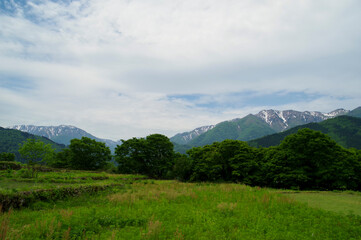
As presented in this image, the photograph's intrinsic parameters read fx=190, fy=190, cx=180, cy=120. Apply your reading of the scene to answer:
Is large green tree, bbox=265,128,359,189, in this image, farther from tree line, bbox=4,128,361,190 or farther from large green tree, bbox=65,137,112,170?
large green tree, bbox=65,137,112,170

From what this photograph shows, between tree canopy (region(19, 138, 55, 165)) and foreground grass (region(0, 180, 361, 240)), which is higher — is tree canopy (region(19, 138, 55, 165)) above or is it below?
above

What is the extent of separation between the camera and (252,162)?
130 ft

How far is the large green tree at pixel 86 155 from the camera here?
56.6 metres

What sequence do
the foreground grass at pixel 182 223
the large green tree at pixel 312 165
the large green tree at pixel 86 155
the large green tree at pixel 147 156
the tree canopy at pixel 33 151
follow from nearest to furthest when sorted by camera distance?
the foreground grass at pixel 182 223 → the tree canopy at pixel 33 151 → the large green tree at pixel 312 165 → the large green tree at pixel 147 156 → the large green tree at pixel 86 155

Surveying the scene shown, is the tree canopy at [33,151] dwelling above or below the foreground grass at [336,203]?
above

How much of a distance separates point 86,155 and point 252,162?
1855 inches

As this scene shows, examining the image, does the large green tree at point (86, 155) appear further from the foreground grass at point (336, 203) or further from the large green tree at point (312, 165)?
the foreground grass at point (336, 203)

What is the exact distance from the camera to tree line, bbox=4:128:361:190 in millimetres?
33406

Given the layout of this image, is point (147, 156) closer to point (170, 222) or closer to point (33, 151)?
point (33, 151)

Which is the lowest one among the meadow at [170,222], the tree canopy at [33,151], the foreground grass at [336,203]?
the foreground grass at [336,203]

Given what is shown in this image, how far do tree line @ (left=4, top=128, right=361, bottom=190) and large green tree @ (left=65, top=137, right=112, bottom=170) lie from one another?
38cm

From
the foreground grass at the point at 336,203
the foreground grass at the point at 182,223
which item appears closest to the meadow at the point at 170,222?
the foreground grass at the point at 182,223

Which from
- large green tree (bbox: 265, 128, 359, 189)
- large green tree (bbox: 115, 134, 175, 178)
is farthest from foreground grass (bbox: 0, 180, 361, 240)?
large green tree (bbox: 115, 134, 175, 178)

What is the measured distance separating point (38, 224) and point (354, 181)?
4572cm
